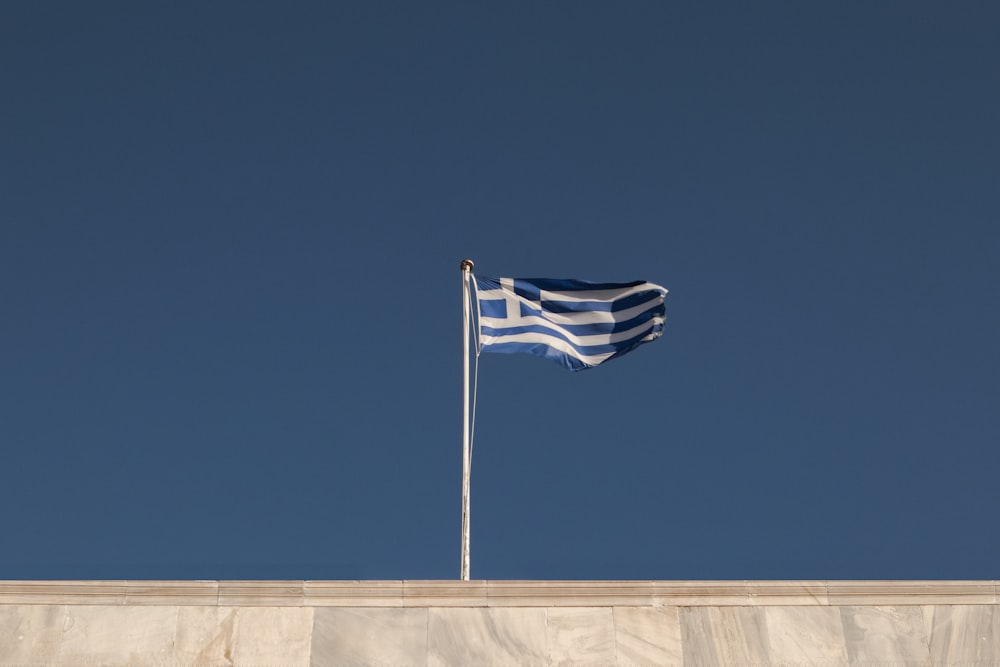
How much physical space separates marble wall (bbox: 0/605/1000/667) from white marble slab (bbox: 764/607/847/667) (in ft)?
0.04

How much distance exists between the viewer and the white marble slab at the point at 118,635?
1930cm

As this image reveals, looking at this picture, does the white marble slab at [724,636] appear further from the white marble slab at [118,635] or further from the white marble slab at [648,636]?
the white marble slab at [118,635]

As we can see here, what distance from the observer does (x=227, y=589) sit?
1973cm

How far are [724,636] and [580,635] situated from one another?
1853 mm

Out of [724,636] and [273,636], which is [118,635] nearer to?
[273,636]

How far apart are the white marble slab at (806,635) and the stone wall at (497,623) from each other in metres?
0.02

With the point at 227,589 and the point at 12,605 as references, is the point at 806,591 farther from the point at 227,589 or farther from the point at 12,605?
the point at 12,605

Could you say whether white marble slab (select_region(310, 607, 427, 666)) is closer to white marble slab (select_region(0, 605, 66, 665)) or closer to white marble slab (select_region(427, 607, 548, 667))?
white marble slab (select_region(427, 607, 548, 667))

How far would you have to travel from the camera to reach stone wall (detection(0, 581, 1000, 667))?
19422mm

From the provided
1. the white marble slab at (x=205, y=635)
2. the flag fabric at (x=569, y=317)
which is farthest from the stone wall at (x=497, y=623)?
the flag fabric at (x=569, y=317)

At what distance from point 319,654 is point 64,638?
10.4ft

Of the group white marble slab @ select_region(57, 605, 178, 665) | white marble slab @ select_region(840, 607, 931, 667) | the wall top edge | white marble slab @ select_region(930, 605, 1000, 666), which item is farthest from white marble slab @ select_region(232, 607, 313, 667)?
white marble slab @ select_region(930, 605, 1000, 666)

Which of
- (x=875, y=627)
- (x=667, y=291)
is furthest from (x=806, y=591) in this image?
(x=667, y=291)

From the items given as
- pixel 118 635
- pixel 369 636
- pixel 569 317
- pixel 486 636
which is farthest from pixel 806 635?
pixel 118 635
